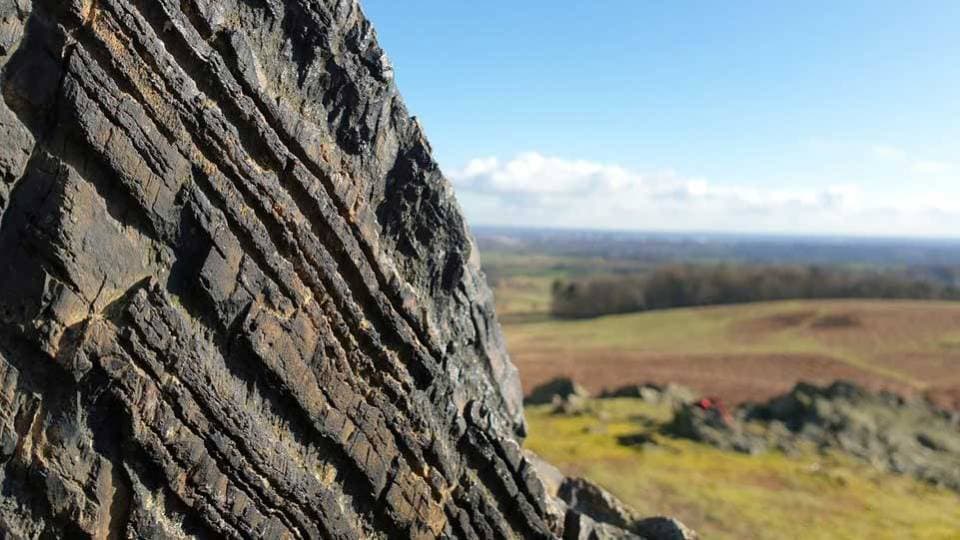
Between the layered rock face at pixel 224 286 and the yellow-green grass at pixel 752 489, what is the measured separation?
21.2 meters

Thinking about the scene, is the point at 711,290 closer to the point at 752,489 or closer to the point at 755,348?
the point at 755,348

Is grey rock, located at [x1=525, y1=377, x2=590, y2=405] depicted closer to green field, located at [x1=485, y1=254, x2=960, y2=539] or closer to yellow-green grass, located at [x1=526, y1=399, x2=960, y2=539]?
green field, located at [x1=485, y1=254, x2=960, y2=539]

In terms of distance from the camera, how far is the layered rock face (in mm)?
10336

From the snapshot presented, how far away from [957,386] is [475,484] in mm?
73051

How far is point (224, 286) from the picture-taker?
38.8ft

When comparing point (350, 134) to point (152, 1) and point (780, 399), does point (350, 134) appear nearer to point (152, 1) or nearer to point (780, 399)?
point (152, 1)

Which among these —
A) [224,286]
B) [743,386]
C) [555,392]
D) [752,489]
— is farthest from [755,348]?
[224,286]

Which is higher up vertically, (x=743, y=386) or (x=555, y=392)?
(x=555, y=392)

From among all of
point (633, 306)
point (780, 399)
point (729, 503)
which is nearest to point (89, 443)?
point (729, 503)

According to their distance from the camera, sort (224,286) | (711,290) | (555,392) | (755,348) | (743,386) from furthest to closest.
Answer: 1. (711,290)
2. (755,348)
3. (743,386)
4. (555,392)
5. (224,286)

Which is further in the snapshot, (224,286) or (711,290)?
(711,290)

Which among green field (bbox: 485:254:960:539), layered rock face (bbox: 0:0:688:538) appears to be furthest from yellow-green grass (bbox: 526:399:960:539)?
layered rock face (bbox: 0:0:688:538)

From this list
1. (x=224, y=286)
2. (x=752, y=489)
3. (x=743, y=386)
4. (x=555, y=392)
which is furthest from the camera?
(x=743, y=386)

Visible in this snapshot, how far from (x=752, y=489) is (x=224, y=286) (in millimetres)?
33323
